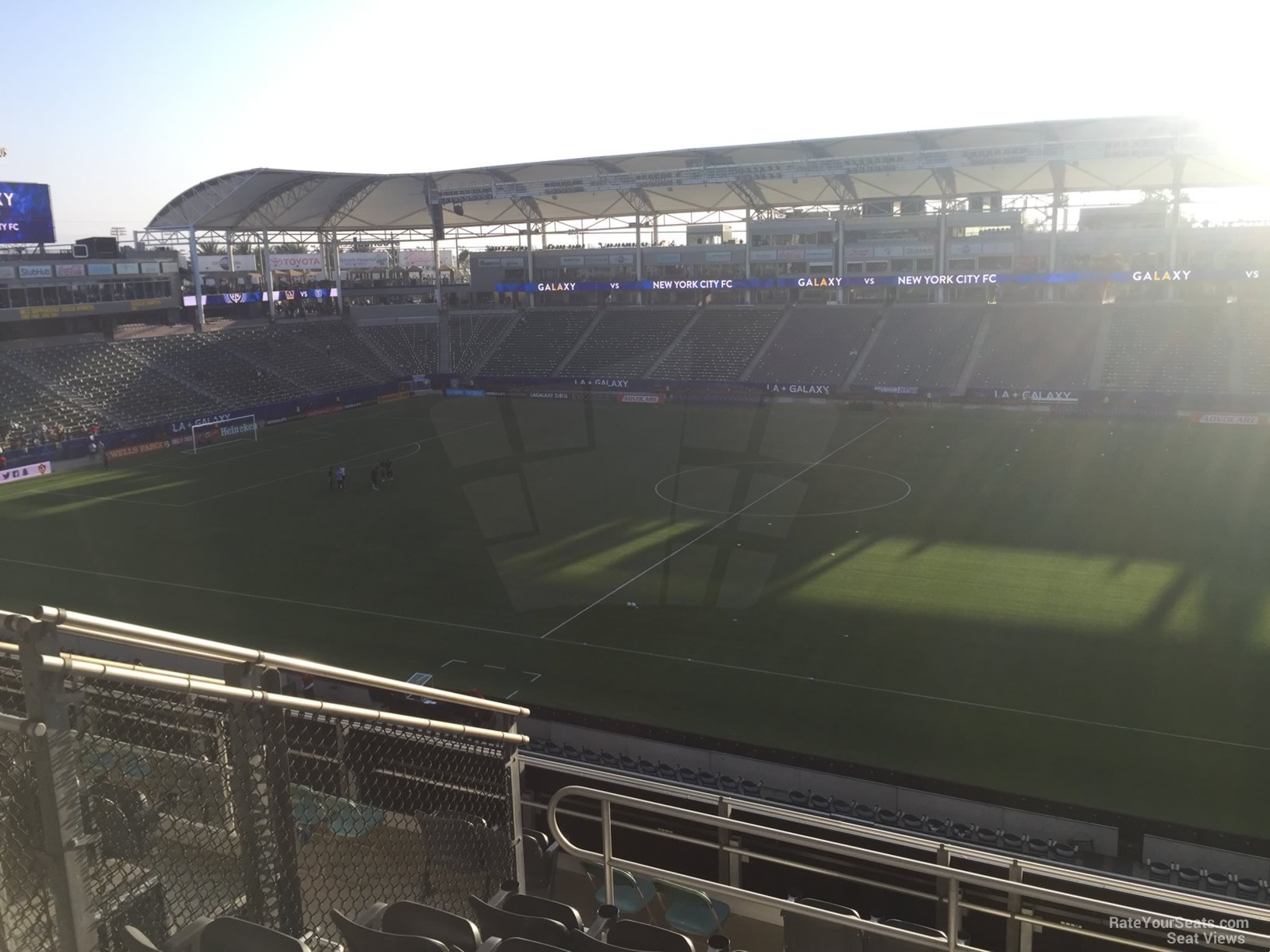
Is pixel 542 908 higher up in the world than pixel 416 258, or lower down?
lower down

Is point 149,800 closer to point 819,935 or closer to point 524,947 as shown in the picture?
point 524,947

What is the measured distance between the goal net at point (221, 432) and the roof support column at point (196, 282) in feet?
52.1

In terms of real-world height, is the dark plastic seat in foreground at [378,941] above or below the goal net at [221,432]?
above

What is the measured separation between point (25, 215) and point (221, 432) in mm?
16301

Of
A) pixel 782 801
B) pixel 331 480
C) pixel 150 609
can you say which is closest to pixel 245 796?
pixel 782 801

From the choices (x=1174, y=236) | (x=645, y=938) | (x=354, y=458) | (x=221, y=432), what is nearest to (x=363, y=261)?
(x=221, y=432)

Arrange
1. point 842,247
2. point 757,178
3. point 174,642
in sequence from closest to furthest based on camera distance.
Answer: point 174,642, point 757,178, point 842,247

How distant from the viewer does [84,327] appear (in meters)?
60.7

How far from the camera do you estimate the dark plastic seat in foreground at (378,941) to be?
402 cm

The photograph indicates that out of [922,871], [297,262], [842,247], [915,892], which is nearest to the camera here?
[922,871]

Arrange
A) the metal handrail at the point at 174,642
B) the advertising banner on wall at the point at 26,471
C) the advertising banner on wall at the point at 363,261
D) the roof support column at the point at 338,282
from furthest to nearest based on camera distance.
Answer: the advertising banner on wall at the point at 363,261, the roof support column at the point at 338,282, the advertising banner on wall at the point at 26,471, the metal handrail at the point at 174,642

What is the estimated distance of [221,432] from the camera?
5328 centimetres

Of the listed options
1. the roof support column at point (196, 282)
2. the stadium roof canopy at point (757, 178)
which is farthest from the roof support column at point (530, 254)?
the roof support column at point (196, 282)

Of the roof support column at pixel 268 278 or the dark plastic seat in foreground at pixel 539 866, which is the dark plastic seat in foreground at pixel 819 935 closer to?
the dark plastic seat in foreground at pixel 539 866
